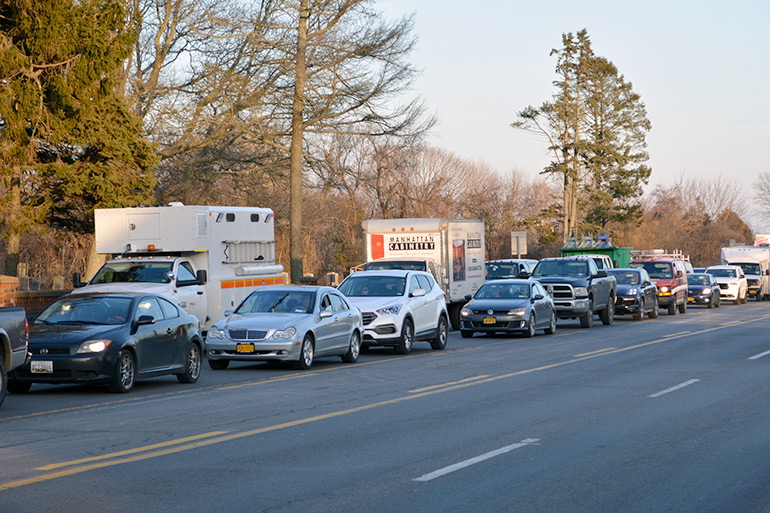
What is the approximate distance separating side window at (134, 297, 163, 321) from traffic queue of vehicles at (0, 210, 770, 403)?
0.02m

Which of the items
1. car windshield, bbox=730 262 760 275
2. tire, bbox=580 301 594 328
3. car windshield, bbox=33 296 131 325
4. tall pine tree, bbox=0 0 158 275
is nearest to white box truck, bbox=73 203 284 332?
tall pine tree, bbox=0 0 158 275

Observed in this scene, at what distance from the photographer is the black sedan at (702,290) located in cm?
4800

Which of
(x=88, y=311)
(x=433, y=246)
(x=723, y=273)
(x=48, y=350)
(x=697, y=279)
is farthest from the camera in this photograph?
(x=723, y=273)

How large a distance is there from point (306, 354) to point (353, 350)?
1.91 metres

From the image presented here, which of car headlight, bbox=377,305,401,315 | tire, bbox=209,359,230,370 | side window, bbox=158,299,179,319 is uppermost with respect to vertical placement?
side window, bbox=158,299,179,319

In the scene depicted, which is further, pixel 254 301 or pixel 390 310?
pixel 390 310

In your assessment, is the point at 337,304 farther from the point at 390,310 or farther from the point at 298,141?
the point at 298,141

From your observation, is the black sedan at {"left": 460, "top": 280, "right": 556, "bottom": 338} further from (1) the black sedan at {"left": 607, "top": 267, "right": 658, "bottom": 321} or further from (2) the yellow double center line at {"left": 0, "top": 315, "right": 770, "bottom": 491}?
(2) the yellow double center line at {"left": 0, "top": 315, "right": 770, "bottom": 491}

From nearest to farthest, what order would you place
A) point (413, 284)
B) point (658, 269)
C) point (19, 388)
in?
point (19, 388) < point (413, 284) < point (658, 269)

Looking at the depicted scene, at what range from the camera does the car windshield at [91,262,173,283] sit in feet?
75.0

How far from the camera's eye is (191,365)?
54.5 ft

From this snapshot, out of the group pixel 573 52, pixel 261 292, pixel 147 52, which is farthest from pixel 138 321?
pixel 573 52

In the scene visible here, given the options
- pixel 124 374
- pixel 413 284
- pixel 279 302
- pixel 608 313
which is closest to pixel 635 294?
pixel 608 313

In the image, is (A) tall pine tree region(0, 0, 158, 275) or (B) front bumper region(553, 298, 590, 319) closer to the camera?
(A) tall pine tree region(0, 0, 158, 275)
